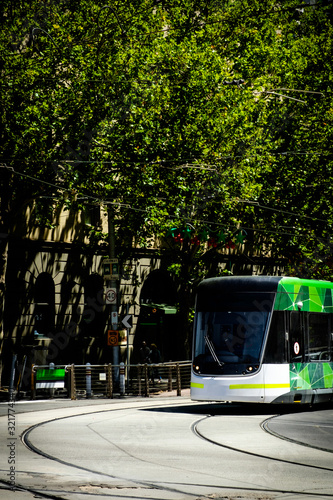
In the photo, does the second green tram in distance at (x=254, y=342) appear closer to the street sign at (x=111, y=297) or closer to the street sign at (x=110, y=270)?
the street sign at (x=111, y=297)

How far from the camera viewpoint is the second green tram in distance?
17984mm

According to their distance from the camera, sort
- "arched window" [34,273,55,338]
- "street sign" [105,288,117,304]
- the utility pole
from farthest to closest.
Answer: "arched window" [34,273,55,338]
the utility pole
"street sign" [105,288,117,304]

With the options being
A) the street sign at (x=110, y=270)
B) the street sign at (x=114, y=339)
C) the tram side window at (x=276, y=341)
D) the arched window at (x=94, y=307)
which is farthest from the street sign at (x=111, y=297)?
the tram side window at (x=276, y=341)

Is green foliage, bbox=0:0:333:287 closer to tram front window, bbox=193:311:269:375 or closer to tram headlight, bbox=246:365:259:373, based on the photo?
tram front window, bbox=193:311:269:375

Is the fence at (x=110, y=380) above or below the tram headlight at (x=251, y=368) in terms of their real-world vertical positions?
below

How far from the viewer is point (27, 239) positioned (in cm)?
3136

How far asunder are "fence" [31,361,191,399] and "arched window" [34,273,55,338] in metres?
4.76

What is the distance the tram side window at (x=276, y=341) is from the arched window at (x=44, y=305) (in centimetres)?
1534

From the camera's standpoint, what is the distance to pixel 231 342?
18219mm

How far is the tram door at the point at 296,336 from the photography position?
1878 centimetres

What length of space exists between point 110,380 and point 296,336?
8.00m

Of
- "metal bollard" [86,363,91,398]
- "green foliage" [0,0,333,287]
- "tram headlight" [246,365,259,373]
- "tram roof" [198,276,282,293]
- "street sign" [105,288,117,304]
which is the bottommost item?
"metal bollard" [86,363,91,398]

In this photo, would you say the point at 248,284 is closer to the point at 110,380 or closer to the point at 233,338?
the point at 233,338

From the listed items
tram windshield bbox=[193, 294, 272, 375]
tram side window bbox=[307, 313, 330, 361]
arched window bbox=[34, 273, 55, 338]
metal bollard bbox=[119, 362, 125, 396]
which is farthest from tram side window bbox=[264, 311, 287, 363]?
arched window bbox=[34, 273, 55, 338]
